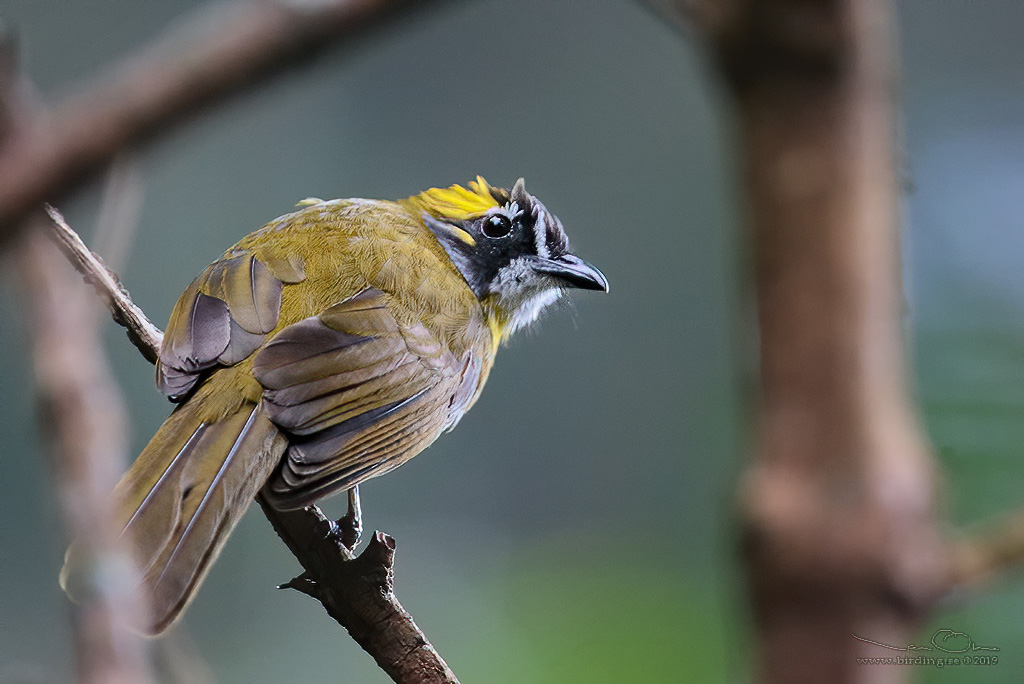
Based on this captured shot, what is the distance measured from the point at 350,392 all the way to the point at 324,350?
0.12 m

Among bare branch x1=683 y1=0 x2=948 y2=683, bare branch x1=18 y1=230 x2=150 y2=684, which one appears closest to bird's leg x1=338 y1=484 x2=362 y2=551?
bare branch x1=18 y1=230 x2=150 y2=684

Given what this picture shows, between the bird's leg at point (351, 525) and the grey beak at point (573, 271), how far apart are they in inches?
41.9

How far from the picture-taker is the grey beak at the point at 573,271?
329cm

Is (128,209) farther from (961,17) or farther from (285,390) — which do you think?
(961,17)

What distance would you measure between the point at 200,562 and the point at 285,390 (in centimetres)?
57

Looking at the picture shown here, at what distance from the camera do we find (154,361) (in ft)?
8.33

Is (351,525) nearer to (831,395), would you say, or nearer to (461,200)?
(461,200)

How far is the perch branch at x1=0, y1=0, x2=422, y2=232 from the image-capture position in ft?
2.36

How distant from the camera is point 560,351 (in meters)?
7.04

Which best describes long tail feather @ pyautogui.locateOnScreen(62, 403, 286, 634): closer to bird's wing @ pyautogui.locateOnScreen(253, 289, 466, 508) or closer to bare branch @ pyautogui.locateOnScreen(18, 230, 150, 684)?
bird's wing @ pyautogui.locateOnScreen(253, 289, 466, 508)

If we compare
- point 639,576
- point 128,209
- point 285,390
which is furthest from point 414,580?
point 128,209
